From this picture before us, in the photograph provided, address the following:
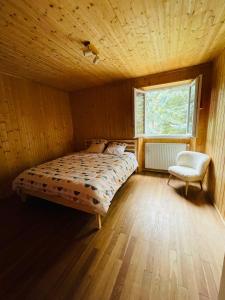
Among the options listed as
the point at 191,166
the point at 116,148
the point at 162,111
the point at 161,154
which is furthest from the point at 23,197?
the point at 162,111

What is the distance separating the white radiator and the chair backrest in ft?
1.02

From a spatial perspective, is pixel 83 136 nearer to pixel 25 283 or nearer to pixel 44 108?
pixel 44 108

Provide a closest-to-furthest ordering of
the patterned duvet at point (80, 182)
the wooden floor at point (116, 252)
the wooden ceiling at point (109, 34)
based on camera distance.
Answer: the wooden floor at point (116, 252) → the wooden ceiling at point (109, 34) → the patterned duvet at point (80, 182)

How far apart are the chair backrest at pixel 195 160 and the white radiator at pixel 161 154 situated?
310mm

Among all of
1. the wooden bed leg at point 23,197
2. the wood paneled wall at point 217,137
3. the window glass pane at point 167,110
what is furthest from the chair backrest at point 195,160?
the wooden bed leg at point 23,197

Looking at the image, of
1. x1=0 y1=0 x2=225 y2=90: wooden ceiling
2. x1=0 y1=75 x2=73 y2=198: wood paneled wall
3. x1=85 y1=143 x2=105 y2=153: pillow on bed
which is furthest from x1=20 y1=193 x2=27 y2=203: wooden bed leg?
x1=0 y1=0 x2=225 y2=90: wooden ceiling

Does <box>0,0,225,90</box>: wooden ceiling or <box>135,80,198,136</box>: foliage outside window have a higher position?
<box>0,0,225,90</box>: wooden ceiling

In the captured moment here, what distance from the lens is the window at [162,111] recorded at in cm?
336

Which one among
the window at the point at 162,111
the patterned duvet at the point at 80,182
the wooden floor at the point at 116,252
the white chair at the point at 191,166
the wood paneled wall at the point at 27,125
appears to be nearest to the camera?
the wooden floor at the point at 116,252

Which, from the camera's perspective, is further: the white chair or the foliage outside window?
the foliage outside window

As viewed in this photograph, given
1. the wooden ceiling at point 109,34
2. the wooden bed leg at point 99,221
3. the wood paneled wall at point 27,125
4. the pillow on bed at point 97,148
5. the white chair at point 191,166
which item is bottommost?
the wooden bed leg at point 99,221

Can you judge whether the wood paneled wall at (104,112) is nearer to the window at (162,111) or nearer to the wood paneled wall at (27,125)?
the window at (162,111)

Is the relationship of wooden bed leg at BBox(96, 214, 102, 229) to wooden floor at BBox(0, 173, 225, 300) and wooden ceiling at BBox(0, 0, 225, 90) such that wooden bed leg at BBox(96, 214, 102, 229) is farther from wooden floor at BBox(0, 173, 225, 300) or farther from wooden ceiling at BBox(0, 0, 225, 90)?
wooden ceiling at BBox(0, 0, 225, 90)

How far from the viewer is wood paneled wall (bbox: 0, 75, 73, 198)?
2.75 meters
